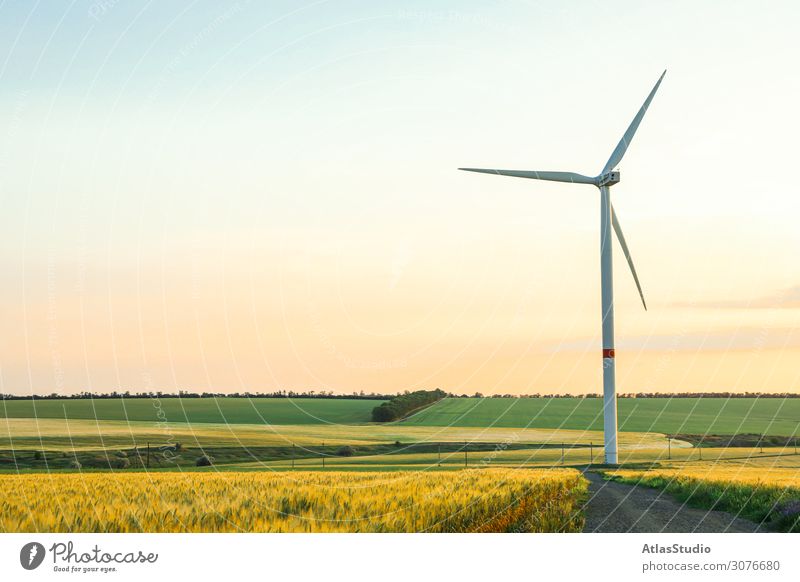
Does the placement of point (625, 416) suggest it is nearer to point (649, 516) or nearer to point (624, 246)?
point (624, 246)

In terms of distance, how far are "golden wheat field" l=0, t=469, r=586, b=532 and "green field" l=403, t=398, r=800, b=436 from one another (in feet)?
153

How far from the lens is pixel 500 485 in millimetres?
18766

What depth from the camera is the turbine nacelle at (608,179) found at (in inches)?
1570

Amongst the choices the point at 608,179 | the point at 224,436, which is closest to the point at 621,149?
the point at 608,179

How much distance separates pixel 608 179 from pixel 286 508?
2991 cm

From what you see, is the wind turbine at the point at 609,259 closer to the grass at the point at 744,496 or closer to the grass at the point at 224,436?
the grass at the point at 224,436

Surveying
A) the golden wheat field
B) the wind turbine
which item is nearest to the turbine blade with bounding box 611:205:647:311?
the wind turbine

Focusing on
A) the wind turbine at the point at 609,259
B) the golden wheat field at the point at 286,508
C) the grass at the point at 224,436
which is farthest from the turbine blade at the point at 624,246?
the golden wheat field at the point at 286,508

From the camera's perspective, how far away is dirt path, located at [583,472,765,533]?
1712 centimetres

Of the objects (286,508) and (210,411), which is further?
(210,411)

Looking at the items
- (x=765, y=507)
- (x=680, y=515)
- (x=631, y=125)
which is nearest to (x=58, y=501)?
(x=680, y=515)

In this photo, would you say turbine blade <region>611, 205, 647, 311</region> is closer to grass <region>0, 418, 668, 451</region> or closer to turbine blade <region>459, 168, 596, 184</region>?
turbine blade <region>459, 168, 596, 184</region>

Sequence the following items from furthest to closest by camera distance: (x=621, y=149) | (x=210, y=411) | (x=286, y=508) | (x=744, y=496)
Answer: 1. (x=210, y=411)
2. (x=621, y=149)
3. (x=744, y=496)
4. (x=286, y=508)

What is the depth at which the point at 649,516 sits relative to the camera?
63.0ft
